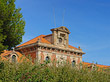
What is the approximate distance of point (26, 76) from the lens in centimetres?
1748

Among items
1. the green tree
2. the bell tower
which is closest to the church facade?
the bell tower

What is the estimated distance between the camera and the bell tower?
4794cm

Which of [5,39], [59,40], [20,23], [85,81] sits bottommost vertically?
[85,81]

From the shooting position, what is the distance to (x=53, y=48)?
46.6 m

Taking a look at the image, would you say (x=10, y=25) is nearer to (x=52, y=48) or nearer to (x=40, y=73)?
(x=40, y=73)

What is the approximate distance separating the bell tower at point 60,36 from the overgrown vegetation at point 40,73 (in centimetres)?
2891

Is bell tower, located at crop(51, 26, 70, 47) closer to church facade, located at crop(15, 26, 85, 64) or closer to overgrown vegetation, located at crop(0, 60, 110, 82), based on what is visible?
church facade, located at crop(15, 26, 85, 64)

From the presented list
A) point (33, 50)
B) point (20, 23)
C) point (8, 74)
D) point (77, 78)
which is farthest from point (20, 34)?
point (33, 50)

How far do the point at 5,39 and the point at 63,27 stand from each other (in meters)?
28.4

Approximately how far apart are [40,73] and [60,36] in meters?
31.5

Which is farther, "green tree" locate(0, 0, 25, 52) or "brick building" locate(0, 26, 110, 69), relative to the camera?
"brick building" locate(0, 26, 110, 69)

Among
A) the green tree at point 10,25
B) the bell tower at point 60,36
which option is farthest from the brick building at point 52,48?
the green tree at point 10,25

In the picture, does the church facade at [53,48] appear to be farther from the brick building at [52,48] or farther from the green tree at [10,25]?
the green tree at [10,25]

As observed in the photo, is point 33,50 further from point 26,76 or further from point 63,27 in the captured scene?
point 26,76
